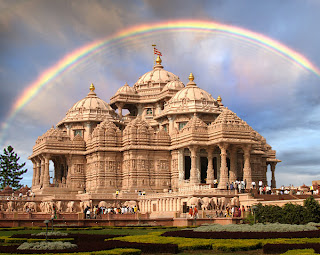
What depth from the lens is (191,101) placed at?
283 feet

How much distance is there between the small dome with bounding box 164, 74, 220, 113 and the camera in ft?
281

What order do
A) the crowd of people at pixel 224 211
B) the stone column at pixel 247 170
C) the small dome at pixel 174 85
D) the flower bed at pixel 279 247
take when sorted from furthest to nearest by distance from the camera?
the small dome at pixel 174 85 → the stone column at pixel 247 170 → the crowd of people at pixel 224 211 → the flower bed at pixel 279 247

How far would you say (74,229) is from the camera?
45125 millimetres

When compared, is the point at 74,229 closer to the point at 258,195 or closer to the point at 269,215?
the point at 269,215

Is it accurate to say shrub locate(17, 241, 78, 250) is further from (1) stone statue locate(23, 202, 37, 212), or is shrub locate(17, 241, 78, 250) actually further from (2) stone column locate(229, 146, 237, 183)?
(1) stone statue locate(23, 202, 37, 212)

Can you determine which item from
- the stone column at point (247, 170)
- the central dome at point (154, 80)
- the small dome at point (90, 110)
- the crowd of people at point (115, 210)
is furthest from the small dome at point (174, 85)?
the crowd of people at point (115, 210)

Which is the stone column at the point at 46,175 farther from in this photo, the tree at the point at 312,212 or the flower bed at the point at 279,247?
the flower bed at the point at 279,247

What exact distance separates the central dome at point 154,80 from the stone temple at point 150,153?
6.42 m

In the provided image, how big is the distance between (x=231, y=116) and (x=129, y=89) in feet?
102

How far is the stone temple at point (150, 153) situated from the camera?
7312 centimetres

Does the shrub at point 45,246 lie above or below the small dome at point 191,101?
below

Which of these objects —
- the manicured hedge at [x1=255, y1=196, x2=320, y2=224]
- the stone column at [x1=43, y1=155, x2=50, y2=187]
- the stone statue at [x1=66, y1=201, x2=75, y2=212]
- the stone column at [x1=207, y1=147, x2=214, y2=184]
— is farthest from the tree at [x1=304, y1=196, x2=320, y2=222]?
the stone column at [x1=43, y1=155, x2=50, y2=187]

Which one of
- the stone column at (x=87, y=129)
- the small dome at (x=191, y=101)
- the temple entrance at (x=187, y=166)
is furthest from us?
the stone column at (x=87, y=129)

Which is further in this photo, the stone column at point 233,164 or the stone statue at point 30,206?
the stone statue at point 30,206
